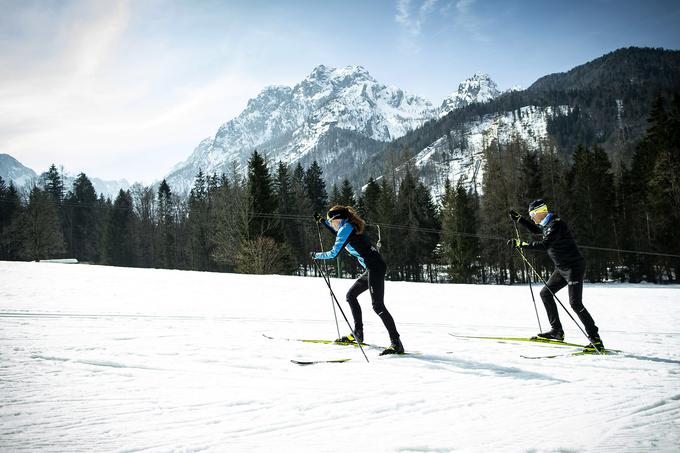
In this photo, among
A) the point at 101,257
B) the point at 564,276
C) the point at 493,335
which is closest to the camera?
the point at 564,276

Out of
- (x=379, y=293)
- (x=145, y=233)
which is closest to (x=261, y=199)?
(x=379, y=293)

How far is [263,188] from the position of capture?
108ft

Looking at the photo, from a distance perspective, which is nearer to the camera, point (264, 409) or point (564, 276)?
point (264, 409)

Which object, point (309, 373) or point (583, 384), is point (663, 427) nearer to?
point (583, 384)

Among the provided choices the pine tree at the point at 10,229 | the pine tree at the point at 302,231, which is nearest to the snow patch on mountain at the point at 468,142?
the pine tree at the point at 302,231

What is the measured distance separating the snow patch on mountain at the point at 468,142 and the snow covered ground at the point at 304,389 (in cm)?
11957

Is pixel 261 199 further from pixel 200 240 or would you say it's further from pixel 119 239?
pixel 119 239

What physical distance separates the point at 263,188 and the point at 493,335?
28012mm

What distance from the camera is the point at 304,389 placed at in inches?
153

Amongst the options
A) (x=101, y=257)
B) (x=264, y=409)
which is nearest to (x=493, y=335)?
(x=264, y=409)

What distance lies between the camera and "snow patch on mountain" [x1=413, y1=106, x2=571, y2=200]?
131 meters

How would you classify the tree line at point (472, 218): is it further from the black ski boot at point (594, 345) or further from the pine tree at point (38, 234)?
the black ski boot at point (594, 345)

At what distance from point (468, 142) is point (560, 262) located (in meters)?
162

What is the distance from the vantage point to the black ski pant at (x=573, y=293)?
5832 mm
